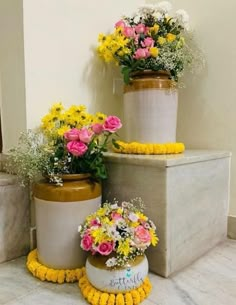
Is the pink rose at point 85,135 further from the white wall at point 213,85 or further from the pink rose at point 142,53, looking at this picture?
the white wall at point 213,85

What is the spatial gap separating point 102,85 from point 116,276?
935 mm

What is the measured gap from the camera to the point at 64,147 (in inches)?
42.3

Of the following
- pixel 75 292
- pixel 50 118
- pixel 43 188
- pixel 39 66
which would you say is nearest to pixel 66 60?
pixel 39 66

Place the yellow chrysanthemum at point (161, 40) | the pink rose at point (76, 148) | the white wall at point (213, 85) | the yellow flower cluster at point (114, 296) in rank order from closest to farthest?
1. the yellow flower cluster at point (114, 296)
2. the pink rose at point (76, 148)
3. the yellow chrysanthemum at point (161, 40)
4. the white wall at point (213, 85)

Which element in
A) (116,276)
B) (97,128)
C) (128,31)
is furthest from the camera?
(128,31)

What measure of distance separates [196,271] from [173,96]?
2.23 feet

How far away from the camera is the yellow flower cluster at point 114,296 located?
33.6 inches

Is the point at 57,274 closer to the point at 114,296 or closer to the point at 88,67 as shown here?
the point at 114,296

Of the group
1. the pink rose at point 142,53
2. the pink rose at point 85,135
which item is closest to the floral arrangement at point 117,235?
the pink rose at point 85,135

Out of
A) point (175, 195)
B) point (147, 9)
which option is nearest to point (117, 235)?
point (175, 195)

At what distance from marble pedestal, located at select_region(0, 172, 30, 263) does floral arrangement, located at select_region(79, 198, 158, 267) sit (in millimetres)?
348

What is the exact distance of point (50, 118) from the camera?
3.72 feet

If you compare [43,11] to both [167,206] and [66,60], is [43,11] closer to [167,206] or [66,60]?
[66,60]

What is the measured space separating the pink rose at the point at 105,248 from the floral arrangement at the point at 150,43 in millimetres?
678
